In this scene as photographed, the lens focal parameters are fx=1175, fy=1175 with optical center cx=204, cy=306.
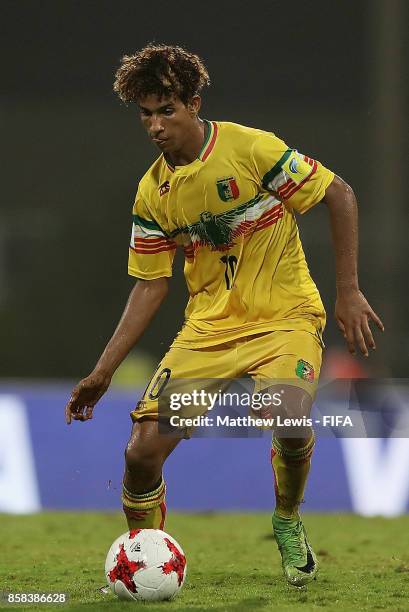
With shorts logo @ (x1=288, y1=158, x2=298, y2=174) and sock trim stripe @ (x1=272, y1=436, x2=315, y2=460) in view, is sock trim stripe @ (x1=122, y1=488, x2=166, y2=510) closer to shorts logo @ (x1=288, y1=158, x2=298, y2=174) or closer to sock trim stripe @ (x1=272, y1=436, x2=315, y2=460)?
sock trim stripe @ (x1=272, y1=436, x2=315, y2=460)

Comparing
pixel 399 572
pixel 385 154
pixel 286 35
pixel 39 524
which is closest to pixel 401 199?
pixel 385 154

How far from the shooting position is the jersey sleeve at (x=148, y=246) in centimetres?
550

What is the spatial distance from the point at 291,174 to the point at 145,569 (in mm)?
1846

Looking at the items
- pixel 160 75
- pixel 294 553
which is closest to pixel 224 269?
pixel 160 75

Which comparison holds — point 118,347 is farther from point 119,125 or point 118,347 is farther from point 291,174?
point 119,125

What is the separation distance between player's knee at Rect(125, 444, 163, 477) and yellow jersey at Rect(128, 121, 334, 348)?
589mm

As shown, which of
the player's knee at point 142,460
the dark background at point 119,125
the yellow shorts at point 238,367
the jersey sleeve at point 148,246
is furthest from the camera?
the dark background at point 119,125

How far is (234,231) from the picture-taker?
5.39 meters

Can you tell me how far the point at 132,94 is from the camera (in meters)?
5.15

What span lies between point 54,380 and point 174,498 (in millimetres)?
4888

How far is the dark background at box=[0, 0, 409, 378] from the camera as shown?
41.5 feet

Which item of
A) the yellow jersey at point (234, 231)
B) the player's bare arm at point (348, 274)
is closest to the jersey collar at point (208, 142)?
the yellow jersey at point (234, 231)

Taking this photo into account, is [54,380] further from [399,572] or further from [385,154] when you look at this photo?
[399,572]

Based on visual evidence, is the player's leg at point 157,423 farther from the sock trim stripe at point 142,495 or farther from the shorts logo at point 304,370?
the shorts logo at point 304,370
